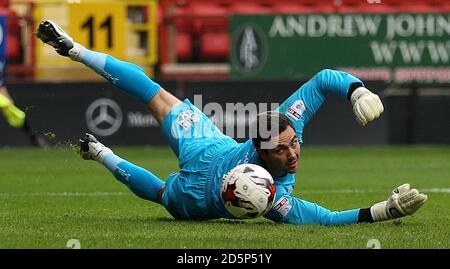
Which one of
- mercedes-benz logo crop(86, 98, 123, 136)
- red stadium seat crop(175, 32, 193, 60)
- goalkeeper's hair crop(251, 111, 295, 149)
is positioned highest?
goalkeeper's hair crop(251, 111, 295, 149)

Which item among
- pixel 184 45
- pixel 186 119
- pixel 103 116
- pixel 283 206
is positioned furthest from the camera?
pixel 184 45

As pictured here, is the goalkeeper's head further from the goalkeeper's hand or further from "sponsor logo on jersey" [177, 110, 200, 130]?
"sponsor logo on jersey" [177, 110, 200, 130]

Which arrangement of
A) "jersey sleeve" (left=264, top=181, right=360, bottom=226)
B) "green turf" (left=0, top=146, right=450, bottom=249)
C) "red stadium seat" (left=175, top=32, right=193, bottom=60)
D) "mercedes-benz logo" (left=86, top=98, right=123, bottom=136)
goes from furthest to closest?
1. "red stadium seat" (left=175, top=32, right=193, bottom=60)
2. "mercedes-benz logo" (left=86, top=98, right=123, bottom=136)
3. "jersey sleeve" (left=264, top=181, right=360, bottom=226)
4. "green turf" (left=0, top=146, right=450, bottom=249)

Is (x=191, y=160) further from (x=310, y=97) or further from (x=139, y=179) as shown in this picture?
(x=310, y=97)

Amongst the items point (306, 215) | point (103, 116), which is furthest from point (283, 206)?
point (103, 116)

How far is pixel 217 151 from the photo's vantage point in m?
8.47

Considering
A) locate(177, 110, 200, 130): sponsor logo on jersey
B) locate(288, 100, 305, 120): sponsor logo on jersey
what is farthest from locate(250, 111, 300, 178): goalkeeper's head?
locate(177, 110, 200, 130): sponsor logo on jersey

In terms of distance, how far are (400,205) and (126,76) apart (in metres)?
2.49

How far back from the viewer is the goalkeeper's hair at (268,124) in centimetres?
786

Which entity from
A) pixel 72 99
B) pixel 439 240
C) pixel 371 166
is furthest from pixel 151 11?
pixel 439 240

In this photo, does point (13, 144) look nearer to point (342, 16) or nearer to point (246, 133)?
point (246, 133)

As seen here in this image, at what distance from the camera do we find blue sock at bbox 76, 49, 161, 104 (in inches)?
347

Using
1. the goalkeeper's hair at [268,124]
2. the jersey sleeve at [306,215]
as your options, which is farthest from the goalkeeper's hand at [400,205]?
the goalkeeper's hair at [268,124]

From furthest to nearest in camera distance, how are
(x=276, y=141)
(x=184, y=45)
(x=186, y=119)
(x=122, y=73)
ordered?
(x=184, y=45)
(x=122, y=73)
(x=186, y=119)
(x=276, y=141)
